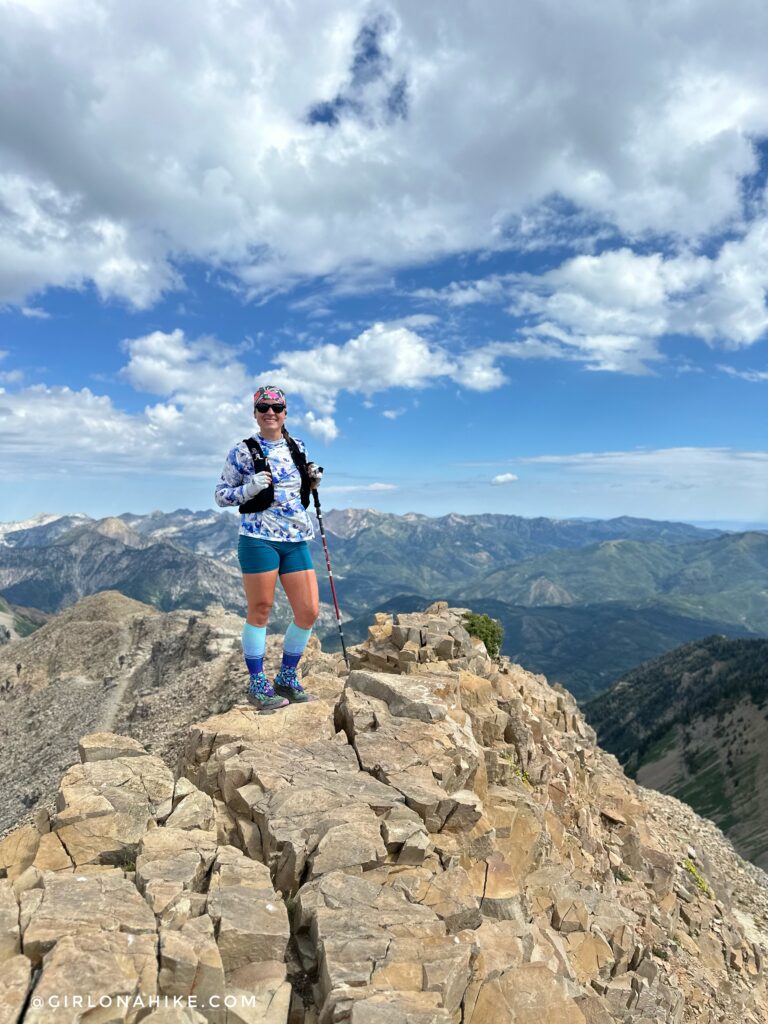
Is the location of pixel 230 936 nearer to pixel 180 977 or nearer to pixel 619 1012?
pixel 180 977

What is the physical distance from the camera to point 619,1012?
11961 mm

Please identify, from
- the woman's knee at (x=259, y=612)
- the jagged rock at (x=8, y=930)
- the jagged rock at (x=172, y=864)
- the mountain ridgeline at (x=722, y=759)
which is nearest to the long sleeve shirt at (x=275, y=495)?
the woman's knee at (x=259, y=612)

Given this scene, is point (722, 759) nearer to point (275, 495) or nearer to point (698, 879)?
point (698, 879)

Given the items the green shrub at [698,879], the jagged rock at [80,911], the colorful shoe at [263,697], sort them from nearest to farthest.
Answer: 1. the jagged rock at [80,911]
2. the colorful shoe at [263,697]
3. the green shrub at [698,879]

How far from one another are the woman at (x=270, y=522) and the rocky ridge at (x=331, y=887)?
1.82 m

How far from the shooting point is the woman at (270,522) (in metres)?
12.9

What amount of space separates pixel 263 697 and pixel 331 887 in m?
6.26

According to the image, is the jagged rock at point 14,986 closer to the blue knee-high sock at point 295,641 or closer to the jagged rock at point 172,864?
the jagged rock at point 172,864

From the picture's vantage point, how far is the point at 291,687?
14.6 metres

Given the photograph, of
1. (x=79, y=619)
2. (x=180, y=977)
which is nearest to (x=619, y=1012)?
(x=180, y=977)

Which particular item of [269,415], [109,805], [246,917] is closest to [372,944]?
[246,917]

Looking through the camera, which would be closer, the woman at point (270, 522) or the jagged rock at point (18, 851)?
the jagged rock at point (18, 851)

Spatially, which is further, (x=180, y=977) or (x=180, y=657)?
(x=180, y=657)

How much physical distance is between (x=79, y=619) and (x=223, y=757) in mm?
81069
